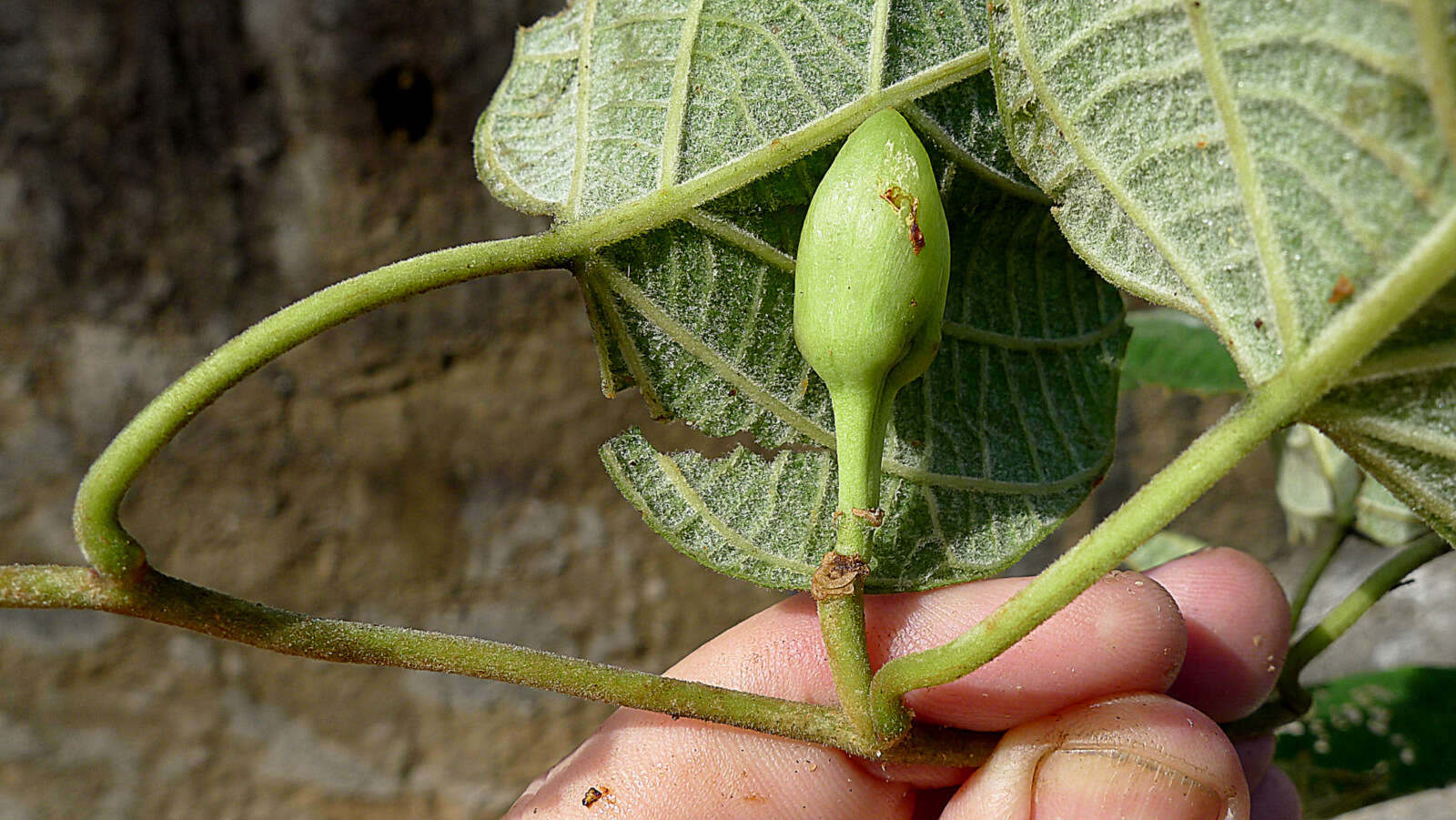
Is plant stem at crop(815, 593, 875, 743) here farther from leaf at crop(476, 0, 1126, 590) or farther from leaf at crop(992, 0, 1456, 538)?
leaf at crop(992, 0, 1456, 538)

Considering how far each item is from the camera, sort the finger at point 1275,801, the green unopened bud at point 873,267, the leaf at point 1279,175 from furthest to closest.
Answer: the finger at point 1275,801, the green unopened bud at point 873,267, the leaf at point 1279,175

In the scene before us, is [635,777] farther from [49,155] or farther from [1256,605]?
[49,155]

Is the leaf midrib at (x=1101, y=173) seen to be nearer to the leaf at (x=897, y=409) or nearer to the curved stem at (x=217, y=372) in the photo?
the leaf at (x=897, y=409)

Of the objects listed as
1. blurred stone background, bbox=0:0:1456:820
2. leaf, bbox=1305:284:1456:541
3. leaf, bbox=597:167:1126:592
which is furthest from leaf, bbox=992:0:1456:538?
blurred stone background, bbox=0:0:1456:820

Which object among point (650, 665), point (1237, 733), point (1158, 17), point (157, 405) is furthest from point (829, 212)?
point (650, 665)

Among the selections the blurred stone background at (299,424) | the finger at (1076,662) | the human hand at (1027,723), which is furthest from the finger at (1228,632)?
the blurred stone background at (299,424)

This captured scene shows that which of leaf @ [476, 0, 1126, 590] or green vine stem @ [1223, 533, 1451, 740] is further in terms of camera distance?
green vine stem @ [1223, 533, 1451, 740]

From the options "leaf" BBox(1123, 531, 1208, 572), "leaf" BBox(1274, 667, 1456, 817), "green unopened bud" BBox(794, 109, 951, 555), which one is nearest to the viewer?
"green unopened bud" BBox(794, 109, 951, 555)
